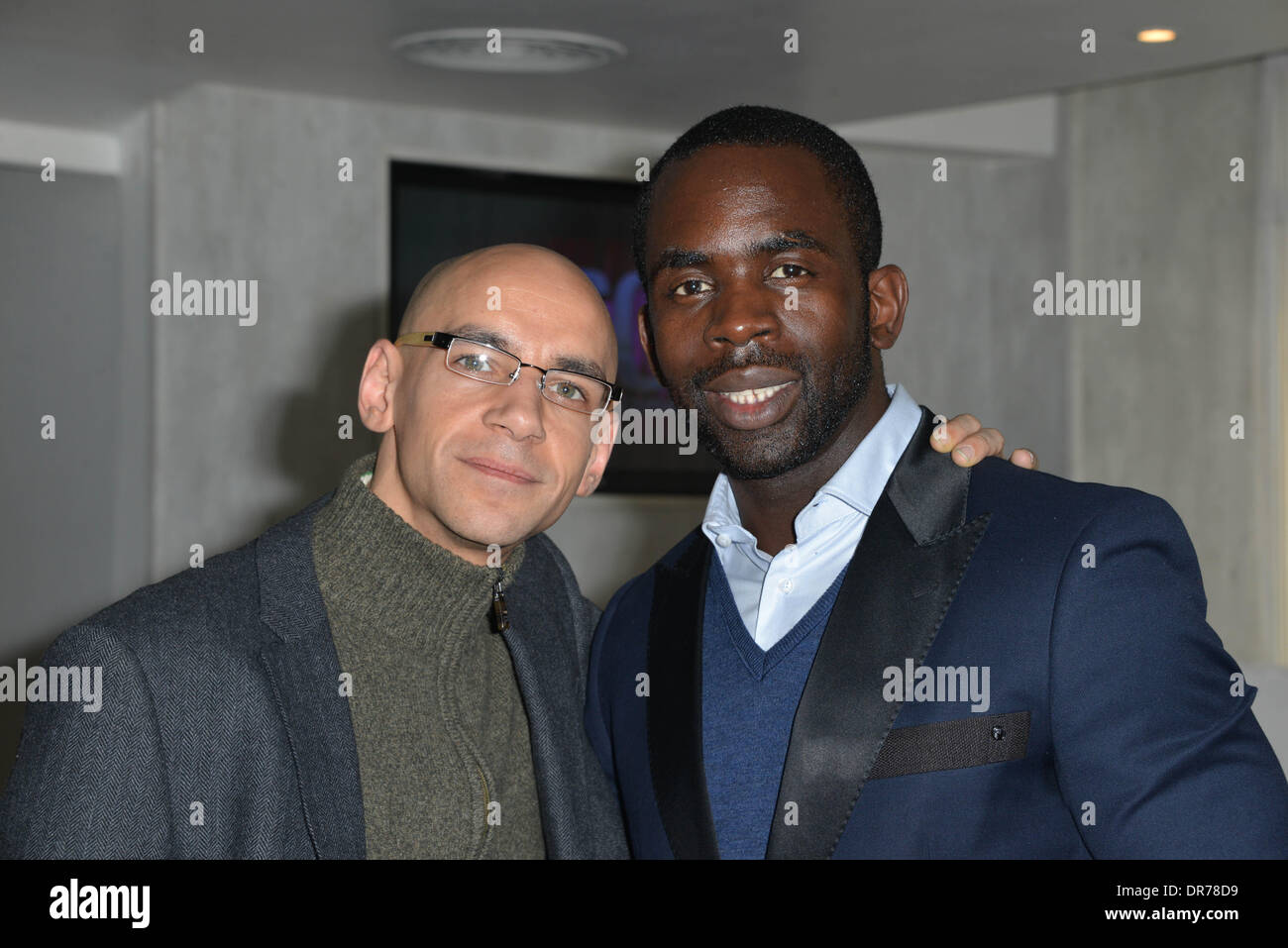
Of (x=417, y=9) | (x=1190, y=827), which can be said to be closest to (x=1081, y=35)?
(x=417, y=9)

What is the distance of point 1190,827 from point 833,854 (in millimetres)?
413

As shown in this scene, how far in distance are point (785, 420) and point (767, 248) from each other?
24cm

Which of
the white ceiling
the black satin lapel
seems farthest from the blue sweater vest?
the white ceiling

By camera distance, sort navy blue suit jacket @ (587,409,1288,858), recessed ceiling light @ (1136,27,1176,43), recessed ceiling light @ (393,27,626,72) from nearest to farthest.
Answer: navy blue suit jacket @ (587,409,1288,858), recessed ceiling light @ (393,27,626,72), recessed ceiling light @ (1136,27,1176,43)

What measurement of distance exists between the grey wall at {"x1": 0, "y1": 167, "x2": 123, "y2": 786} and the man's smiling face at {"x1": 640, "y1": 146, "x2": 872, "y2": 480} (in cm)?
406

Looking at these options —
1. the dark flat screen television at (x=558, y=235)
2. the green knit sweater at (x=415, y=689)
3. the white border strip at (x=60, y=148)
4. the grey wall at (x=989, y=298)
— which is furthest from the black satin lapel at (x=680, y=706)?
the grey wall at (x=989, y=298)

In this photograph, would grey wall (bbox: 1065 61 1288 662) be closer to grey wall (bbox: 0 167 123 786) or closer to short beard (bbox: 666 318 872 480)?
grey wall (bbox: 0 167 123 786)

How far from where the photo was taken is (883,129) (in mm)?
6402

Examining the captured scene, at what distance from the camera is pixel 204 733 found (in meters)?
1.84

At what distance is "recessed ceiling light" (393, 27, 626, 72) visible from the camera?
15.4 feet

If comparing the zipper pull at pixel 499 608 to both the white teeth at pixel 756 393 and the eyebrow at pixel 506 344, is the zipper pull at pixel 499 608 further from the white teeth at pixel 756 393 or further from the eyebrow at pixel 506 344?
the white teeth at pixel 756 393

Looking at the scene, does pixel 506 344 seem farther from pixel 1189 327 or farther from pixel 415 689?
pixel 1189 327

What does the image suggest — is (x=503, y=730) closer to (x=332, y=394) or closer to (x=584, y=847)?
(x=584, y=847)

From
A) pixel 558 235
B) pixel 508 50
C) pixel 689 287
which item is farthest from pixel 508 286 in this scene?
pixel 558 235
